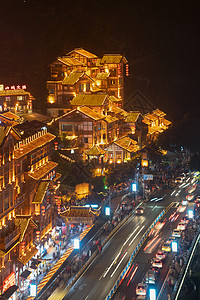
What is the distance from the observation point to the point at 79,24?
80750 millimetres

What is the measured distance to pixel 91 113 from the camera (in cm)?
5969

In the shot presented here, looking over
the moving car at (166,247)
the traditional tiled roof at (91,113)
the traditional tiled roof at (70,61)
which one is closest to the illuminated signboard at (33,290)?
the moving car at (166,247)

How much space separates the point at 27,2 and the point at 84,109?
1982 centimetres

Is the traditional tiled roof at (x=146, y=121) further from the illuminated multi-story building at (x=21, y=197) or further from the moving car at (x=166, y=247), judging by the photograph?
the moving car at (x=166, y=247)

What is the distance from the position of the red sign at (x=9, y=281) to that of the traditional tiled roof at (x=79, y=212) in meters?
9.86

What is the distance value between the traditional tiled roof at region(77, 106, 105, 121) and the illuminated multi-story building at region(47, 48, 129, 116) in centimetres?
541

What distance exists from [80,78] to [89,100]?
438 cm

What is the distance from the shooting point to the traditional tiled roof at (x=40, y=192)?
39031 millimetres

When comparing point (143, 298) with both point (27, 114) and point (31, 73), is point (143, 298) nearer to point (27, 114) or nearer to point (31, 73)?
point (27, 114)

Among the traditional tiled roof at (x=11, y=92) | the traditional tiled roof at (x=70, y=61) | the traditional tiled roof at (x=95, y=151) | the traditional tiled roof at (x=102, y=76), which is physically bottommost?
the traditional tiled roof at (x=95, y=151)

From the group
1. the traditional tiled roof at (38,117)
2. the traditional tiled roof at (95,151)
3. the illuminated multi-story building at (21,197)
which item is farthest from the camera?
the traditional tiled roof at (38,117)

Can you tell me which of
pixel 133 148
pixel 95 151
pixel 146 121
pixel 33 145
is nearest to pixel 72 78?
pixel 146 121

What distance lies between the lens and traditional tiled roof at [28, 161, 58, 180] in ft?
129

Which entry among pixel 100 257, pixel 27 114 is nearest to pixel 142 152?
pixel 27 114
